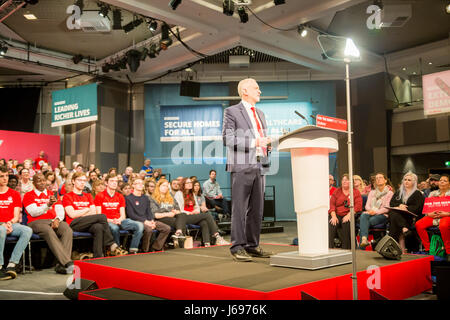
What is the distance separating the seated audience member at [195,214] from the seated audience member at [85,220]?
1.55m

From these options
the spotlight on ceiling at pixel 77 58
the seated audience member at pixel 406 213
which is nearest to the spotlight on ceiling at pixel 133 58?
the spotlight on ceiling at pixel 77 58

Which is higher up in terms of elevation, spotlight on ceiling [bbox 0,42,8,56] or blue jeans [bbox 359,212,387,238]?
spotlight on ceiling [bbox 0,42,8,56]

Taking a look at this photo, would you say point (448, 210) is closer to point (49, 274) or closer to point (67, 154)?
point (49, 274)

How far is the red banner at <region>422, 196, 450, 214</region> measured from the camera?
4676 mm

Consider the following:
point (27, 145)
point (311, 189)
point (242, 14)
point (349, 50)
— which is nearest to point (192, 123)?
point (27, 145)

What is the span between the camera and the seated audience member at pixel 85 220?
486 cm

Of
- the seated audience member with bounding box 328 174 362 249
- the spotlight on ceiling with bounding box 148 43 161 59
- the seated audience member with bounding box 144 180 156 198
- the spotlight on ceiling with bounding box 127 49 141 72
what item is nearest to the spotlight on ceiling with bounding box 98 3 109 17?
the spotlight on ceiling with bounding box 148 43 161 59

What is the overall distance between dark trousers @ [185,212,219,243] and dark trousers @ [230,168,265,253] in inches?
130

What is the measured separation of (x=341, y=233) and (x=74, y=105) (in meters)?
8.46

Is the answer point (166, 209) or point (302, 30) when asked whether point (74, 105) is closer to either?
point (166, 209)

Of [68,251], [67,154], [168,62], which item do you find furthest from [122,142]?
[68,251]

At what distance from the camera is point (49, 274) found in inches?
171

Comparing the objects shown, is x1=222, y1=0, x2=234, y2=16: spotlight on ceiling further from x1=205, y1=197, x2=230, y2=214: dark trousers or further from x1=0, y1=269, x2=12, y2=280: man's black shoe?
x1=0, y1=269, x2=12, y2=280: man's black shoe

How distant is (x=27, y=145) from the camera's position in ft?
36.6
